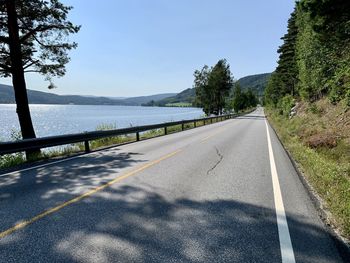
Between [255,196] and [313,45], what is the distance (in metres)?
19.3

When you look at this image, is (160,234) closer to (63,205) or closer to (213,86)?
(63,205)

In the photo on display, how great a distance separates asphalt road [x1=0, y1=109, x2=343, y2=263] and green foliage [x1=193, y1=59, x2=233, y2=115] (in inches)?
2689

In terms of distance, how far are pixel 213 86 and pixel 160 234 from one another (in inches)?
2886

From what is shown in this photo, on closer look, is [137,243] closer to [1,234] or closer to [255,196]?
[1,234]

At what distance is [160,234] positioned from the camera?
4215 millimetres

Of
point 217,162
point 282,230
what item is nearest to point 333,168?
point 217,162

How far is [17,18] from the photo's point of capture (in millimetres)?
14547

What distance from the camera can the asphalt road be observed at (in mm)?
3705

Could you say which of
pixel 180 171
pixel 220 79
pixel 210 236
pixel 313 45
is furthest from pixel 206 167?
pixel 220 79

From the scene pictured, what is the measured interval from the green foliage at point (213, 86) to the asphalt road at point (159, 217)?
68.3m

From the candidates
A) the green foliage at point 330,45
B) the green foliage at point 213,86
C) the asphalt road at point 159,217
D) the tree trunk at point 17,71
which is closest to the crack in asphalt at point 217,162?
the asphalt road at point 159,217

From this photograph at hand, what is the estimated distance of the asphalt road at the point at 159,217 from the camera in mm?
3705

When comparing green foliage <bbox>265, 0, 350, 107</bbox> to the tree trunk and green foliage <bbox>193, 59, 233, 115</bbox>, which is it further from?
green foliage <bbox>193, 59, 233, 115</bbox>

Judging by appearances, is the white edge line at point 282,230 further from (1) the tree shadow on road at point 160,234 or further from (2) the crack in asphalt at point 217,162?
(2) the crack in asphalt at point 217,162
